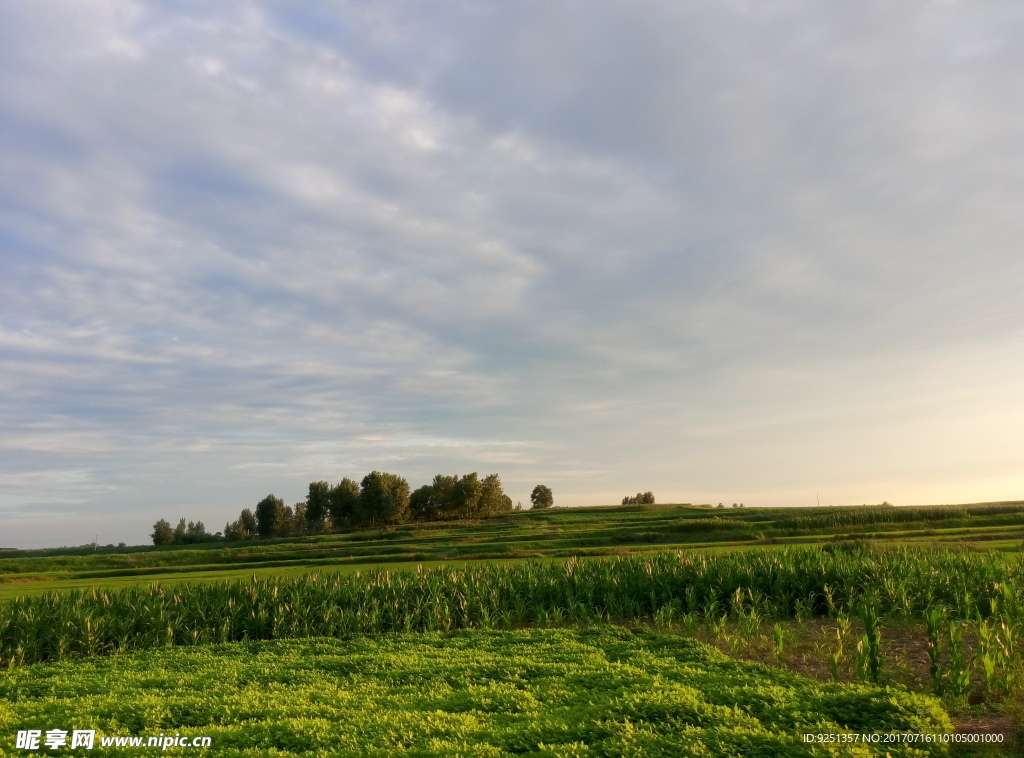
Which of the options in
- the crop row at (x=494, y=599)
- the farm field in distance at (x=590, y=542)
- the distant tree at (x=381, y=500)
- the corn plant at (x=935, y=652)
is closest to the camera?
the corn plant at (x=935, y=652)

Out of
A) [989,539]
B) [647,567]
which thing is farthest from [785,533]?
[647,567]

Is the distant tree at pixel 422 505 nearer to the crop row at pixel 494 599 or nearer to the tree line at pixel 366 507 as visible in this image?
the tree line at pixel 366 507

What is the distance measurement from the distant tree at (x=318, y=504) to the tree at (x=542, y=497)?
102 feet

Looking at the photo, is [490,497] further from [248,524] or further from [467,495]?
[248,524]

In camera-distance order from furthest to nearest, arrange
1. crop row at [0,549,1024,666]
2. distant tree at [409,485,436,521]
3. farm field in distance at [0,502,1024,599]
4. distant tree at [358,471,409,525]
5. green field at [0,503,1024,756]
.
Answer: distant tree at [409,485,436,521] < distant tree at [358,471,409,525] < farm field in distance at [0,502,1024,599] < crop row at [0,549,1024,666] < green field at [0,503,1024,756]

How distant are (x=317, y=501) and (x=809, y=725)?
3155 inches

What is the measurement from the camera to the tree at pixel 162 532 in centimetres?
8356

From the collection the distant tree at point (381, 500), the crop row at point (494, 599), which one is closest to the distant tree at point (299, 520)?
the distant tree at point (381, 500)

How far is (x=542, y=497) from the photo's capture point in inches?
3752

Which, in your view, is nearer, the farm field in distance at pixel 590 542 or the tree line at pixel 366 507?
the farm field in distance at pixel 590 542

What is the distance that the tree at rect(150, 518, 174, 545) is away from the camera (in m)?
83.6

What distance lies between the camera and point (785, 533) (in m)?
35.6

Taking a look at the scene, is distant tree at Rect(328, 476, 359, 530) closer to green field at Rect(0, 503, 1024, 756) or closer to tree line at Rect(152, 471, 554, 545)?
tree line at Rect(152, 471, 554, 545)

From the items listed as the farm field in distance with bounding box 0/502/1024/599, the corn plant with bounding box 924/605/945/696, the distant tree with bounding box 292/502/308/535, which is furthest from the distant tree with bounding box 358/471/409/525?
the corn plant with bounding box 924/605/945/696
